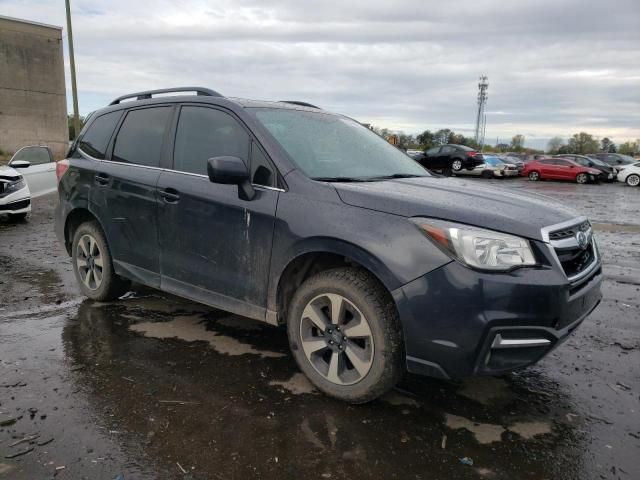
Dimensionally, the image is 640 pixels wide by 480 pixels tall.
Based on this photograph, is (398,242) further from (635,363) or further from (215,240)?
(635,363)

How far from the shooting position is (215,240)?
3.61 metres

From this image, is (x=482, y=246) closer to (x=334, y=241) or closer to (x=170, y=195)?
(x=334, y=241)

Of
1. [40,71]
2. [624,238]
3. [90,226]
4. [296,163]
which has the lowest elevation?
[624,238]

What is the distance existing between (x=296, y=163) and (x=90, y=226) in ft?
7.77

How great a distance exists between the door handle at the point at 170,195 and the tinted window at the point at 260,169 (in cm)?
71

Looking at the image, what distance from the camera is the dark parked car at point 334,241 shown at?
8.75 feet

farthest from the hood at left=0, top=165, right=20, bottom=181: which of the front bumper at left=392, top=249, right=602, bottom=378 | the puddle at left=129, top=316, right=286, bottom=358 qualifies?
the front bumper at left=392, top=249, right=602, bottom=378

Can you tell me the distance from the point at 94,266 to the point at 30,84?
119 feet

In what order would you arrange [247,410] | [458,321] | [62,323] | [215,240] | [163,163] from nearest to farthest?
[458,321]
[247,410]
[215,240]
[163,163]
[62,323]

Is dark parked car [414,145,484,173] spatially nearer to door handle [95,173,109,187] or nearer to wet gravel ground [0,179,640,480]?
wet gravel ground [0,179,640,480]

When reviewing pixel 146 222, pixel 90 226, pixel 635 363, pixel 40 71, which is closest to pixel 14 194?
pixel 90 226

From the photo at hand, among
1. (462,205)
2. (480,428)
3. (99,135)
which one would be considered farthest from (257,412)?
(99,135)

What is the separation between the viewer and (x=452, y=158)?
98.0ft

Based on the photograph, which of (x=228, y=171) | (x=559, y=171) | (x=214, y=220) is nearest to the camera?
(x=228, y=171)
